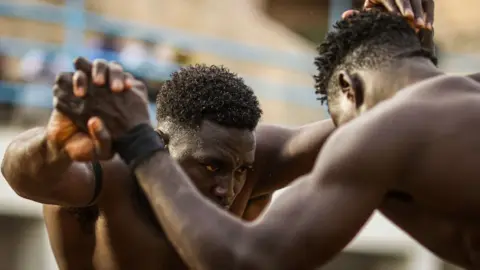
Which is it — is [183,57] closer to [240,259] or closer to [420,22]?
[420,22]

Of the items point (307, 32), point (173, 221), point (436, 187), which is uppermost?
point (436, 187)

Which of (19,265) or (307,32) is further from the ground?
(307,32)

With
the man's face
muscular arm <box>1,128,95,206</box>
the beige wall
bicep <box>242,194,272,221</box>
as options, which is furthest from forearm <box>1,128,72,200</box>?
the beige wall

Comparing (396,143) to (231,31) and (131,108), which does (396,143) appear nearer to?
(131,108)

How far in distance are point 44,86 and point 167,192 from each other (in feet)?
17.9

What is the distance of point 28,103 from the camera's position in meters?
7.71

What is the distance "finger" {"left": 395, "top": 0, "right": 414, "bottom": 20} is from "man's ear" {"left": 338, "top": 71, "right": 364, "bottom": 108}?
52 centimetres

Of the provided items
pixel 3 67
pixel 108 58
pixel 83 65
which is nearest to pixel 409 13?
pixel 83 65

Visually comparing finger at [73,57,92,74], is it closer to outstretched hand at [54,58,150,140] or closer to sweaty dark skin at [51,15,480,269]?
outstretched hand at [54,58,150,140]

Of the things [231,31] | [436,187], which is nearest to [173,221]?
[436,187]

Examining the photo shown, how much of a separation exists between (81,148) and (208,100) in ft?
2.70

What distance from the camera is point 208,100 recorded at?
334cm

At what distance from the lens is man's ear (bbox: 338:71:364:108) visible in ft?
8.80

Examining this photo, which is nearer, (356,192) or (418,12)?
(356,192)
